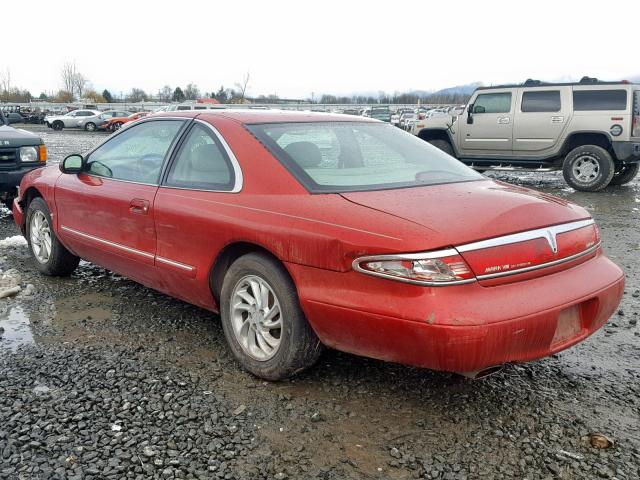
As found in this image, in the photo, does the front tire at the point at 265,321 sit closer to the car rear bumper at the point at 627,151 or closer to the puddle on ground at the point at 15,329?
the puddle on ground at the point at 15,329

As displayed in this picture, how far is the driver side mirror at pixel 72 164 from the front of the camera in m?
4.60

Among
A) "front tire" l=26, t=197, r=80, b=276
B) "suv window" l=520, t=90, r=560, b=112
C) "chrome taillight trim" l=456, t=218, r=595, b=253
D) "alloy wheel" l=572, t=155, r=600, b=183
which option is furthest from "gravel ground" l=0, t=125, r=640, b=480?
"suv window" l=520, t=90, r=560, b=112

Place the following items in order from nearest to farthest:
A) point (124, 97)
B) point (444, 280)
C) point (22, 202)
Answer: point (444, 280) → point (22, 202) → point (124, 97)

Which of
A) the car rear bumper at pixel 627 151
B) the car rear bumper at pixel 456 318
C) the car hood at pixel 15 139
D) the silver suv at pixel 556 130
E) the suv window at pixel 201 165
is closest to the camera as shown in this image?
the car rear bumper at pixel 456 318

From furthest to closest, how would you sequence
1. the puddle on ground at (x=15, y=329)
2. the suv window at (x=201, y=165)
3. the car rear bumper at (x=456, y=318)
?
the puddle on ground at (x=15, y=329) → the suv window at (x=201, y=165) → the car rear bumper at (x=456, y=318)

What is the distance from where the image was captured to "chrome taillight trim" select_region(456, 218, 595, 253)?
2.59m

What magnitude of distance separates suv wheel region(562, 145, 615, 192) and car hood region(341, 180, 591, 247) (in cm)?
869

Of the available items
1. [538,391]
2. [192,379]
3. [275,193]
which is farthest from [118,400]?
[538,391]

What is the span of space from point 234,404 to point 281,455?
20.2 inches

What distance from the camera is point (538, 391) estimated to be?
3.16m

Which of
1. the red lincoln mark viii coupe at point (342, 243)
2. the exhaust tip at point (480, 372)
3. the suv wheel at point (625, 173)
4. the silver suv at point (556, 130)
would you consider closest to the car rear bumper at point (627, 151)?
the silver suv at point (556, 130)

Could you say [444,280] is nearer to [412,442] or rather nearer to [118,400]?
[412,442]

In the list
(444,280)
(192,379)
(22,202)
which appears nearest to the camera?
(444,280)

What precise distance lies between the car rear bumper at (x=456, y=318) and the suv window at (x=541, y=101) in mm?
9495
